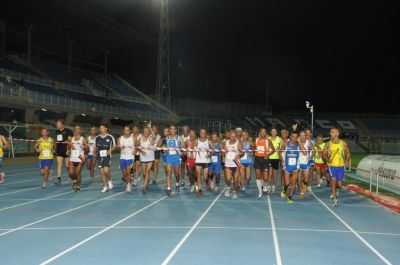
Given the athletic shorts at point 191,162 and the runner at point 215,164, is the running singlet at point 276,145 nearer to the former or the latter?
the runner at point 215,164

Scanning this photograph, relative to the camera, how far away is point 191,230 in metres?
8.95

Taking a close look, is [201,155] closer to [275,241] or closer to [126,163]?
[126,163]

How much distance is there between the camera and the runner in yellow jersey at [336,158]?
12539 millimetres

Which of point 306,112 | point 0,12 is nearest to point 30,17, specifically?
point 0,12

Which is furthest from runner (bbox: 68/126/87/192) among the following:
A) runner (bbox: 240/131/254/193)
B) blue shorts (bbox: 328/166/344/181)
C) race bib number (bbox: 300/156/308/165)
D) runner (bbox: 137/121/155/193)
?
blue shorts (bbox: 328/166/344/181)

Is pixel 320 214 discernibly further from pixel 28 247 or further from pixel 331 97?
pixel 331 97

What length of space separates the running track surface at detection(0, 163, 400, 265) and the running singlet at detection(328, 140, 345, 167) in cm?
110

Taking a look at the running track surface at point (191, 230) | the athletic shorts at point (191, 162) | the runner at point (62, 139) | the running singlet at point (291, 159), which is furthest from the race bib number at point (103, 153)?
the running singlet at point (291, 159)

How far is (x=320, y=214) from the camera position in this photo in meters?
11.2

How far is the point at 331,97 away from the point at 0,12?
48522mm

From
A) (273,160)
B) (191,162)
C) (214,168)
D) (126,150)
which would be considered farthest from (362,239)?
(126,150)

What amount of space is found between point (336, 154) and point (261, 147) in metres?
2.72

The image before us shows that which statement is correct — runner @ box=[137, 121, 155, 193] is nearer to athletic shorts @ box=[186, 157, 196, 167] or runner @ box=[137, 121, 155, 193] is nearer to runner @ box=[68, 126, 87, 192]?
athletic shorts @ box=[186, 157, 196, 167]

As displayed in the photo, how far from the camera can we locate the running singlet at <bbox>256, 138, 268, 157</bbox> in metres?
14.7
